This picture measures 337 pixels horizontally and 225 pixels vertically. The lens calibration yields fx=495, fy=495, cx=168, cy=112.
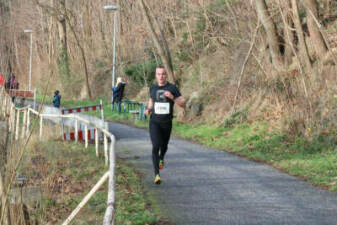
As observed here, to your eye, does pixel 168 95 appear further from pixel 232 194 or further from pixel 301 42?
pixel 301 42

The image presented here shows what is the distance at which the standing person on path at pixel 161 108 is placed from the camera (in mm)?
8491

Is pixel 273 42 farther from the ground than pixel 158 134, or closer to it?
farther from the ground

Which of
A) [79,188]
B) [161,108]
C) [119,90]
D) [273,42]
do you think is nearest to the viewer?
[161,108]

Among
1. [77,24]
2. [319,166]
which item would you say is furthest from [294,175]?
[77,24]

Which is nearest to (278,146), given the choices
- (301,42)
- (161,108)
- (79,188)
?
(301,42)

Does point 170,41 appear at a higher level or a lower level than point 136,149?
higher

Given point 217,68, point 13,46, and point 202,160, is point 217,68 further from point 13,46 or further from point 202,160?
point 13,46

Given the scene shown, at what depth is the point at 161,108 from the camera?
8.62 m

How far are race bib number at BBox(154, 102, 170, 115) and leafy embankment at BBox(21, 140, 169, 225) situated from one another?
140cm

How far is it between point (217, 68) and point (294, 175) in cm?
1487

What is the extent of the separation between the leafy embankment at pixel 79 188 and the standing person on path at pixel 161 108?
86 centimetres

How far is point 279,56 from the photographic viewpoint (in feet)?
53.4

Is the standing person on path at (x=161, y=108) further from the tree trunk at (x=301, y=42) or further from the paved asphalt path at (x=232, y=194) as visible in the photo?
the tree trunk at (x=301, y=42)

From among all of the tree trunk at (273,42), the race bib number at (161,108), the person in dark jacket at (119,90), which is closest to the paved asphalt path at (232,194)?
the race bib number at (161,108)
